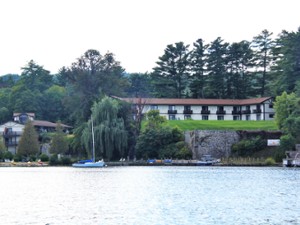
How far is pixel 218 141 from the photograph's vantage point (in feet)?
278

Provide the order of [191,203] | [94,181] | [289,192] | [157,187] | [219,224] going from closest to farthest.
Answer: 1. [219,224]
2. [191,203]
3. [289,192]
4. [157,187]
5. [94,181]

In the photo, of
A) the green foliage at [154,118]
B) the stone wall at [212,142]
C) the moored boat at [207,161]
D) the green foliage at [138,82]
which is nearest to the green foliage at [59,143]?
the green foliage at [154,118]

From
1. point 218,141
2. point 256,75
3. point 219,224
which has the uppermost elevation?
point 256,75

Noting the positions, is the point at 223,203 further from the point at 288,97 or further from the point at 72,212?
the point at 288,97

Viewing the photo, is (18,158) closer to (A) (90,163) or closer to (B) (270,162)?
(A) (90,163)

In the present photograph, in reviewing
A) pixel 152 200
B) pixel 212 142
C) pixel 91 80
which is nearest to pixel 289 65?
pixel 212 142

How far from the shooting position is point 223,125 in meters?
94.8

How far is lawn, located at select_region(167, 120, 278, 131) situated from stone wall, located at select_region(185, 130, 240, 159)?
573 centimetres

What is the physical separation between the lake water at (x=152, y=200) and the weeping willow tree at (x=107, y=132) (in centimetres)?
2161

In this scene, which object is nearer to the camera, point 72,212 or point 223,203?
point 72,212

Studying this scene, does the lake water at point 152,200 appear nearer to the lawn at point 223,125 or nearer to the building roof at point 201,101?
the lawn at point 223,125

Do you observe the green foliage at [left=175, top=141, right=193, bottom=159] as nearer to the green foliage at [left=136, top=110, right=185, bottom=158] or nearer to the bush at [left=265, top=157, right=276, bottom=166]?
the green foliage at [left=136, top=110, right=185, bottom=158]

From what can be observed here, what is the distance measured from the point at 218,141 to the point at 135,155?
1002 cm

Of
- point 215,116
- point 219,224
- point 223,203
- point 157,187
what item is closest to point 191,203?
point 223,203
